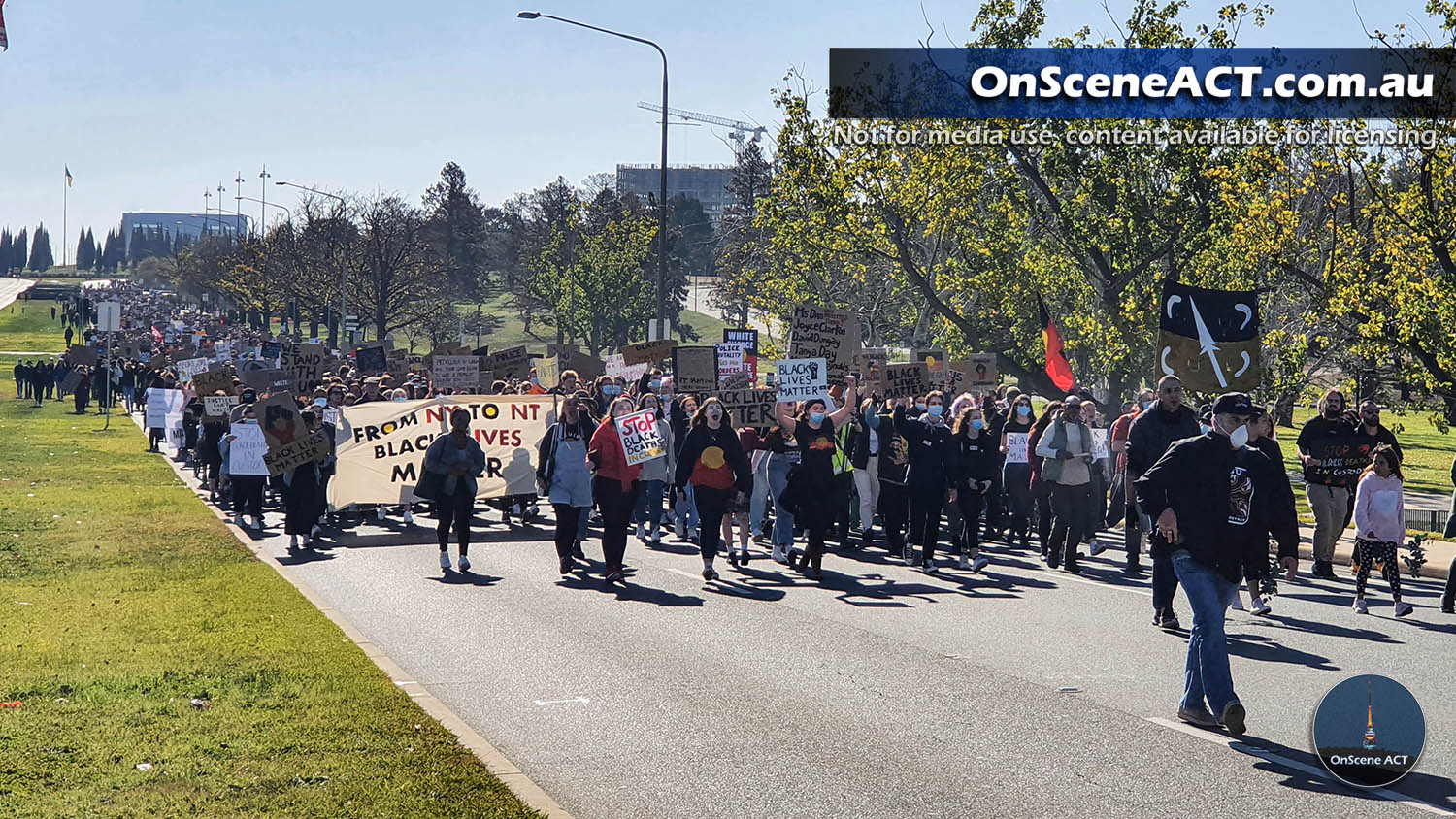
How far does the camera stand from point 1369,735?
7750mm

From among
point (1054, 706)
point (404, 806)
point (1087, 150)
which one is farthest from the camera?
point (1087, 150)

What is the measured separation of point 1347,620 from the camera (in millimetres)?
13312

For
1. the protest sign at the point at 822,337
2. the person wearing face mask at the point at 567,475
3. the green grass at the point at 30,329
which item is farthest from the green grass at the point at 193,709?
the green grass at the point at 30,329

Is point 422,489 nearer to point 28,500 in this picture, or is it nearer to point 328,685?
point 328,685

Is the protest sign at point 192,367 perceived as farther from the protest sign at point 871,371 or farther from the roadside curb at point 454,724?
the roadside curb at point 454,724

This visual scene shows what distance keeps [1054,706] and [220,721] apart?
4.71 m

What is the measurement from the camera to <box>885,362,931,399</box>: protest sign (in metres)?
23.5

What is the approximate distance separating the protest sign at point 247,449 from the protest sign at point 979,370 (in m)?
15.0

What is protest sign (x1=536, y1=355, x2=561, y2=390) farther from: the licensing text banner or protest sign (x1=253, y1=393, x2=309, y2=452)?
protest sign (x1=253, y1=393, x2=309, y2=452)

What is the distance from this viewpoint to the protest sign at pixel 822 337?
23.9m

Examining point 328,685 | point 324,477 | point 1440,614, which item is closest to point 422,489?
point 324,477

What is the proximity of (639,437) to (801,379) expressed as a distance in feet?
11.7

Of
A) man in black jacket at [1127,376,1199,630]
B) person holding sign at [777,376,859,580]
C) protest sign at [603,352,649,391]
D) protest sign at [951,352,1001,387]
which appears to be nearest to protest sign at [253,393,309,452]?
person holding sign at [777,376,859,580]

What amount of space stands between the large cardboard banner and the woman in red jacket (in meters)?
5.03
